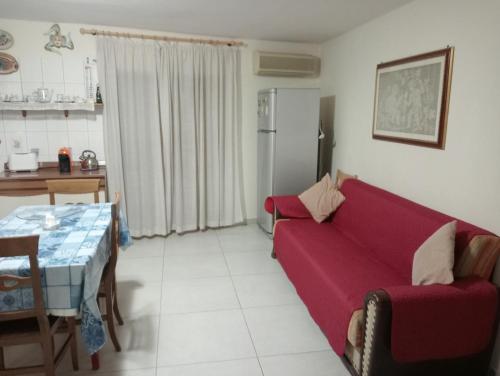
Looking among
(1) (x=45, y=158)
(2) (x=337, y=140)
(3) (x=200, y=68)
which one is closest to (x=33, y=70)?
(1) (x=45, y=158)

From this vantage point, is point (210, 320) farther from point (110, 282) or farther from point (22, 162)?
point (22, 162)

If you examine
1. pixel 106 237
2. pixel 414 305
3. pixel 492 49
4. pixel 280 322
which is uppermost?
pixel 492 49

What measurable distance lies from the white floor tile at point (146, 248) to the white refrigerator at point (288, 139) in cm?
127

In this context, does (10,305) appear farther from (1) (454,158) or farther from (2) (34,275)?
(1) (454,158)

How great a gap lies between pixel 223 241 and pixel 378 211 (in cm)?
199

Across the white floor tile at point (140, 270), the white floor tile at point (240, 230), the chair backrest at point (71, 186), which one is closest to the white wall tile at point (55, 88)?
the chair backrest at point (71, 186)

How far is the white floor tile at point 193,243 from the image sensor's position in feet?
13.0

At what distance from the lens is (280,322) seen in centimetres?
261

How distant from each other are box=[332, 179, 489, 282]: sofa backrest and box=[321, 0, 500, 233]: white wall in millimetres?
160

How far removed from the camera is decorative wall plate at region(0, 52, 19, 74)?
12.2 ft

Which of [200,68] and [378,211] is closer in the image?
[378,211]

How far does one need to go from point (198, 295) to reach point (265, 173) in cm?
177

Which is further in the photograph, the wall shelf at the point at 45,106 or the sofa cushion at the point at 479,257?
the wall shelf at the point at 45,106

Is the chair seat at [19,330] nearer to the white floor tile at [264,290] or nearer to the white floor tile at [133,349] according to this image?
the white floor tile at [133,349]
